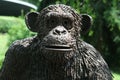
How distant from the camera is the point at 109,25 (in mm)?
11250

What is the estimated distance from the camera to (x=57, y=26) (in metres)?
3.89

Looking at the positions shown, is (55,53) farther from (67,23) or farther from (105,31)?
(105,31)

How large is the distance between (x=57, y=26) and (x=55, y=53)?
0.25 m

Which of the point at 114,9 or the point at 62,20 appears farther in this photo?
the point at 114,9

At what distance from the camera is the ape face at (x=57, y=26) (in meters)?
3.77

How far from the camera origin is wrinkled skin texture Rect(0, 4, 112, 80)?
3814 millimetres

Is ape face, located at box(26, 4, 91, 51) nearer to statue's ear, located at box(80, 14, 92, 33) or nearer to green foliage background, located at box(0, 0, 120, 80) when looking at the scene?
statue's ear, located at box(80, 14, 92, 33)

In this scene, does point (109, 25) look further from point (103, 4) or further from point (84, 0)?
point (84, 0)

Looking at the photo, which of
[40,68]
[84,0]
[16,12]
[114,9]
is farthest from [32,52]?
[16,12]

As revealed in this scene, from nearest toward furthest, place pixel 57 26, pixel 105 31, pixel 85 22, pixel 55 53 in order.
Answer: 1. pixel 55 53
2. pixel 57 26
3. pixel 85 22
4. pixel 105 31

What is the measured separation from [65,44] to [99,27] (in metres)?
7.62

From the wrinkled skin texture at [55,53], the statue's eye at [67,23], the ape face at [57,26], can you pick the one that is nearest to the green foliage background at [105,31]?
the wrinkled skin texture at [55,53]

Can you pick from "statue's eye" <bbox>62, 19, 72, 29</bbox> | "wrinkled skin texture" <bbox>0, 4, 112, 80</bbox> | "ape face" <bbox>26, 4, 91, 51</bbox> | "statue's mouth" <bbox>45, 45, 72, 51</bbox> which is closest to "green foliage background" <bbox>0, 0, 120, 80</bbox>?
"wrinkled skin texture" <bbox>0, 4, 112, 80</bbox>

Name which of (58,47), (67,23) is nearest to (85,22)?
(67,23)
